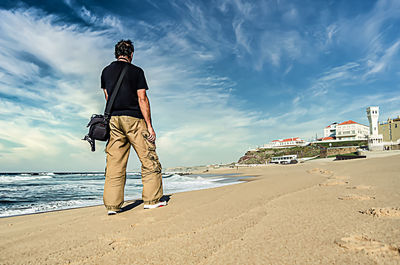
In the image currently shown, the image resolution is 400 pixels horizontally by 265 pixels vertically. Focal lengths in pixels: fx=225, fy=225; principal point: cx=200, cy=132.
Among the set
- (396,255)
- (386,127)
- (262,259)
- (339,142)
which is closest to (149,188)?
(262,259)

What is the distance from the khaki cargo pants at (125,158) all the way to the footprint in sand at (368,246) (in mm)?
2312

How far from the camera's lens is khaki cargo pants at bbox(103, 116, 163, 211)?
3.05 meters

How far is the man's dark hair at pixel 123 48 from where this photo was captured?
334cm

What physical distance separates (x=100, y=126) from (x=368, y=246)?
2.95 meters

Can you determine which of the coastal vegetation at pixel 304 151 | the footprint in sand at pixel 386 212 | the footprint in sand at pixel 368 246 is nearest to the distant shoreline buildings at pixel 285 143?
the coastal vegetation at pixel 304 151

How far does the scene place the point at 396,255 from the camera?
1056 mm

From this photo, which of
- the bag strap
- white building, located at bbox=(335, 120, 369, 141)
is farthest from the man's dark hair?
white building, located at bbox=(335, 120, 369, 141)

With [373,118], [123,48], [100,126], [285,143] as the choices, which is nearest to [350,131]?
[373,118]

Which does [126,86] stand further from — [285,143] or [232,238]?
[285,143]

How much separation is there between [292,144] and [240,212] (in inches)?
3714

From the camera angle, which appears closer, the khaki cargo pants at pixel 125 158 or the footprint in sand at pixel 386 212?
the footprint in sand at pixel 386 212

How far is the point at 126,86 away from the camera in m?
3.16

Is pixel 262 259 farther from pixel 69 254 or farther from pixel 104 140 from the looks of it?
pixel 104 140

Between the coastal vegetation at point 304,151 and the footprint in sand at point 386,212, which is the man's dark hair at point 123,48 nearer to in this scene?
the footprint in sand at point 386,212
